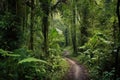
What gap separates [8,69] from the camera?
7.61 meters

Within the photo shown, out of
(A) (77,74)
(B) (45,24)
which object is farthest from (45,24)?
(A) (77,74)

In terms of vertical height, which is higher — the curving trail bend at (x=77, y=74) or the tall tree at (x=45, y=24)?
the tall tree at (x=45, y=24)

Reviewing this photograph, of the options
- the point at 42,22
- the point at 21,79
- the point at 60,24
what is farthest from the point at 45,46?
the point at 60,24

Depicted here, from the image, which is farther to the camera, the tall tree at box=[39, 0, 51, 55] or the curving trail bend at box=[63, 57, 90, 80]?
the tall tree at box=[39, 0, 51, 55]

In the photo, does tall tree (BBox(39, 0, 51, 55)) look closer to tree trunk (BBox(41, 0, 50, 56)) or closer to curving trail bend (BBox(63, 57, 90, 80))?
tree trunk (BBox(41, 0, 50, 56))

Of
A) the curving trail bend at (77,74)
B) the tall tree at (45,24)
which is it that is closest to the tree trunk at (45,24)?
the tall tree at (45,24)

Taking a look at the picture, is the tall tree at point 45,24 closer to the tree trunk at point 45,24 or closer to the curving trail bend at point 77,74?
the tree trunk at point 45,24

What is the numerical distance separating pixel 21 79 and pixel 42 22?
28.0 feet

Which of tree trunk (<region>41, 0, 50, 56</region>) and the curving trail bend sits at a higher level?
tree trunk (<region>41, 0, 50, 56</region>)

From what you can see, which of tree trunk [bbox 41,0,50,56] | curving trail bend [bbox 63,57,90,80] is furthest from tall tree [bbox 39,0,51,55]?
curving trail bend [bbox 63,57,90,80]

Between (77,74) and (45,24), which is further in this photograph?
(45,24)

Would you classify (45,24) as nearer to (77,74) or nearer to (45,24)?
(45,24)

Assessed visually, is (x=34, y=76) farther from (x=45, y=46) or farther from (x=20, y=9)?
(x=45, y=46)

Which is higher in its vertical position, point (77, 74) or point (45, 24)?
point (45, 24)
